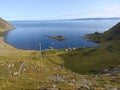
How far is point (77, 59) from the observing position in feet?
448

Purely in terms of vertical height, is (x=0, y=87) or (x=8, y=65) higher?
(x=0, y=87)

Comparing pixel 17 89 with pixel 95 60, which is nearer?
pixel 17 89

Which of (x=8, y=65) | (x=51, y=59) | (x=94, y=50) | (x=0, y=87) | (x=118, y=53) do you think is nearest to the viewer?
(x=0, y=87)

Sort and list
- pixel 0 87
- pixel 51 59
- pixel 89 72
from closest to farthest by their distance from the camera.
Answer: pixel 0 87 → pixel 89 72 → pixel 51 59

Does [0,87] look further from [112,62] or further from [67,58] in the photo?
[67,58]

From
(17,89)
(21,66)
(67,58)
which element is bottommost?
(67,58)

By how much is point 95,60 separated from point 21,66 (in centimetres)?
5997

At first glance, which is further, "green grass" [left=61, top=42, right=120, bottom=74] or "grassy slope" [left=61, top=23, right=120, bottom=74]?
→ "grassy slope" [left=61, top=23, right=120, bottom=74]

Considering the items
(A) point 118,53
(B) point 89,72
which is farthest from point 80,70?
(A) point 118,53

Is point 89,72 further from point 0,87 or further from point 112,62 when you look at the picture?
point 0,87

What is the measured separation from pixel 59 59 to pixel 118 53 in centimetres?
3646

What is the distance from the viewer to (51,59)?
134000 mm

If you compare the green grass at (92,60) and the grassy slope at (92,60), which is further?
the grassy slope at (92,60)

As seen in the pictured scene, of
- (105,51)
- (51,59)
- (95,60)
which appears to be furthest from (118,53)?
(51,59)
